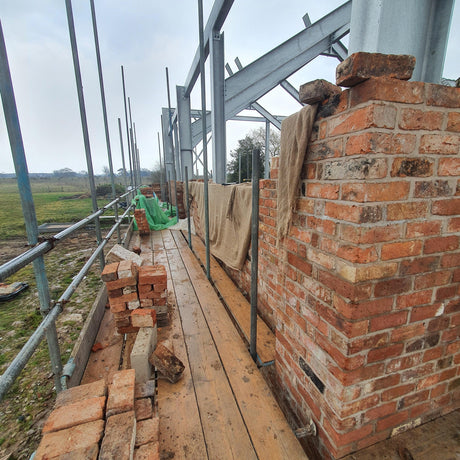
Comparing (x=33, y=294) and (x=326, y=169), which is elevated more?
(x=326, y=169)

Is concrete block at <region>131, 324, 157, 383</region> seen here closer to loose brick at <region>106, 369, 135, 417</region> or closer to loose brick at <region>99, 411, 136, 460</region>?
Answer: loose brick at <region>106, 369, 135, 417</region>

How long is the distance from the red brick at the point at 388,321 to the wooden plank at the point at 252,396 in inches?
32.7

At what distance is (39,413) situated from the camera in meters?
1.79

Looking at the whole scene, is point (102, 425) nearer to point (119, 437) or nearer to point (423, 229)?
point (119, 437)

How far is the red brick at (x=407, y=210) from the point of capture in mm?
995

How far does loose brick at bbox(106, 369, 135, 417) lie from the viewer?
49.9 inches

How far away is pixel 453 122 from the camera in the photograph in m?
1.03

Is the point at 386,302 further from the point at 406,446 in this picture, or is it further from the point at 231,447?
the point at 231,447

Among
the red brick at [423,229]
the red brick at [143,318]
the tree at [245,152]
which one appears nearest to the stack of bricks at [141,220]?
the red brick at [143,318]

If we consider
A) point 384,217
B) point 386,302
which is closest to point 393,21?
point 384,217

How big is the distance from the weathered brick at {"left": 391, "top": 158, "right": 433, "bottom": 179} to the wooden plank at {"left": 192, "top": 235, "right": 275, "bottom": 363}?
5.31 feet

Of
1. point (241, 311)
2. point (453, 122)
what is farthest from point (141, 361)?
point (453, 122)

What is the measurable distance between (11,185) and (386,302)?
38614mm

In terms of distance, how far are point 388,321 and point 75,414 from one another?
1606 millimetres
